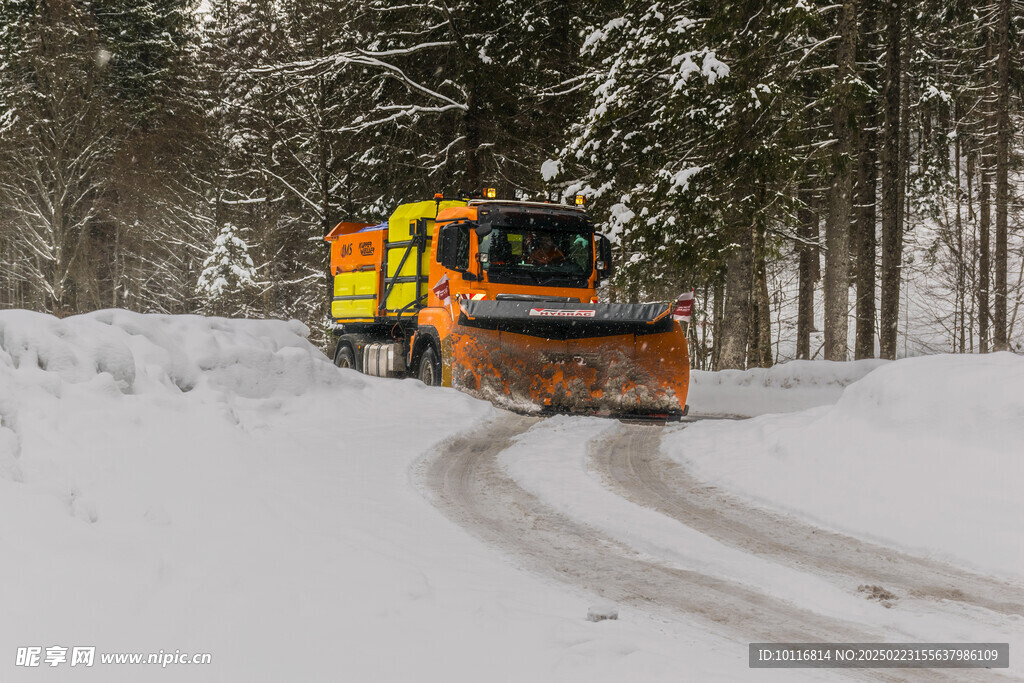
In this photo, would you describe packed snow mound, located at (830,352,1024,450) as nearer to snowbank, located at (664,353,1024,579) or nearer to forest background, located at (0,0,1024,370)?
snowbank, located at (664,353,1024,579)

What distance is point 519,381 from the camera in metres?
12.5

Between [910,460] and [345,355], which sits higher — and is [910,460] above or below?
below

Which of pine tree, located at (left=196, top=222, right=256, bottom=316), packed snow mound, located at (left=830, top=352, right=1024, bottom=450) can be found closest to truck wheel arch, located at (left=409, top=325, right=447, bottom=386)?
packed snow mound, located at (left=830, top=352, right=1024, bottom=450)

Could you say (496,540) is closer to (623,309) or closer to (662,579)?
(662,579)

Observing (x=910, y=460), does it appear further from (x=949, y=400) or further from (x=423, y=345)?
(x=423, y=345)

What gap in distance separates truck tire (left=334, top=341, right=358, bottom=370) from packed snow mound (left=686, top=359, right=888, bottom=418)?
21.7 ft

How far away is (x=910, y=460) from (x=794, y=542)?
7.07 feet

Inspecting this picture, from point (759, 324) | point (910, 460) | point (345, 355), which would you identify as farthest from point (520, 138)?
point (910, 460)

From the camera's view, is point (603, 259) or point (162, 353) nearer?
Result: point (162, 353)

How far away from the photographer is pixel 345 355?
1862cm

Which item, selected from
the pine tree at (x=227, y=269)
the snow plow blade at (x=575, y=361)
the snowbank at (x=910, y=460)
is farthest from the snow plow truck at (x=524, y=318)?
the pine tree at (x=227, y=269)

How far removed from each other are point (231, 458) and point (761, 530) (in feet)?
14.1

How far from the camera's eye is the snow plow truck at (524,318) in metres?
12.4

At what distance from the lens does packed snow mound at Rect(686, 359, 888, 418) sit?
15.4 metres
